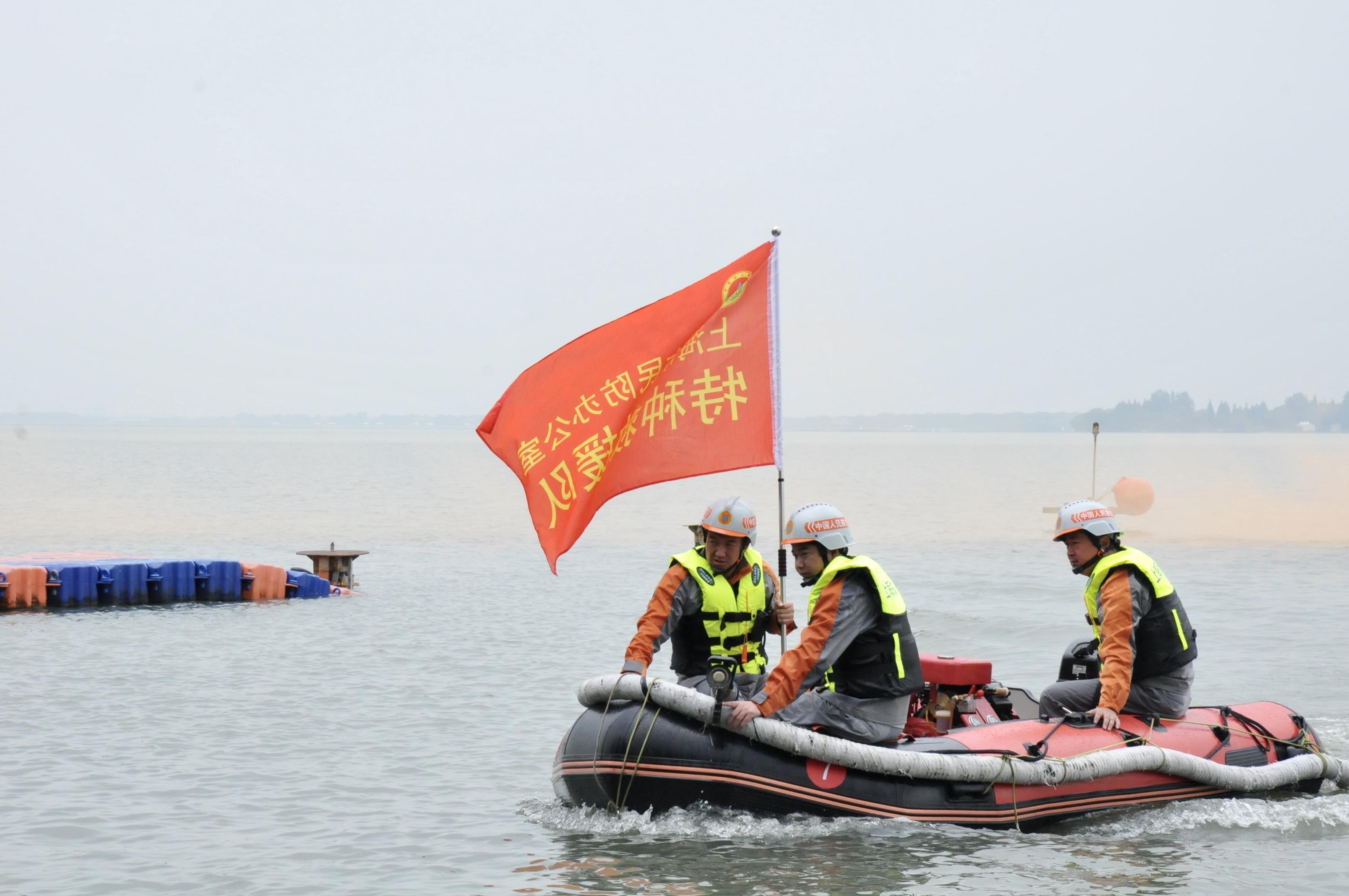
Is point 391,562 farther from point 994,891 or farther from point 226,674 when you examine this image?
point 994,891

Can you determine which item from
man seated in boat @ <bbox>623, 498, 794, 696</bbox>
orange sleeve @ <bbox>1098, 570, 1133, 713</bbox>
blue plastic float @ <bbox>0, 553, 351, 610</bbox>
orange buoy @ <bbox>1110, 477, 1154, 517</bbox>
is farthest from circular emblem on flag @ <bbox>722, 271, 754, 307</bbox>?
orange buoy @ <bbox>1110, 477, 1154, 517</bbox>

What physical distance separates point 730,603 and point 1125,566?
2.53 m

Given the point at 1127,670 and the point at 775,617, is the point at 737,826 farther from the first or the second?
the point at 1127,670

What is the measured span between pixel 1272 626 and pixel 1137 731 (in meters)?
13.4

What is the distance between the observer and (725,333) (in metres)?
9.46

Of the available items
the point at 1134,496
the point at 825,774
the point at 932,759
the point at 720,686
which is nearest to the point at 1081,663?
the point at 932,759

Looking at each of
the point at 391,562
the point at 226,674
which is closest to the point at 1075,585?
the point at 391,562

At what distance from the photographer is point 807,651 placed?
778 cm

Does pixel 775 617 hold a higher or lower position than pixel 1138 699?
higher

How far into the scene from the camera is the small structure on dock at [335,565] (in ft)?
80.4

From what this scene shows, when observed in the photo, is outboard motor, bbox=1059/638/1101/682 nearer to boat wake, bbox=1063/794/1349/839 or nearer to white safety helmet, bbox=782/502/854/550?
boat wake, bbox=1063/794/1349/839

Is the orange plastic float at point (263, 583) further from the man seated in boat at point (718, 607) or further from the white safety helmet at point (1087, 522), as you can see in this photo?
the white safety helmet at point (1087, 522)

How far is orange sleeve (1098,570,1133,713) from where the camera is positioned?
8.71 m

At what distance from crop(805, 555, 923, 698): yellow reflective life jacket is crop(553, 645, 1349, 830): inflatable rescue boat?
36 centimetres
